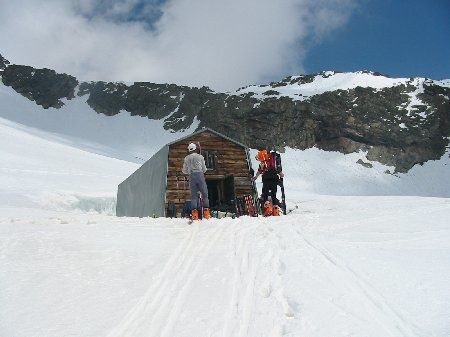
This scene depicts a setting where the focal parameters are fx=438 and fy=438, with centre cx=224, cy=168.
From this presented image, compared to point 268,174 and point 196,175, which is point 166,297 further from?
point 268,174

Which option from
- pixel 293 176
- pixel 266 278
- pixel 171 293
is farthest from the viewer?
pixel 293 176

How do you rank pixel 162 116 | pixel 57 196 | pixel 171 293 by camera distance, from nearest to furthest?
pixel 171 293 < pixel 57 196 < pixel 162 116

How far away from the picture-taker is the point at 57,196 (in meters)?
29.4

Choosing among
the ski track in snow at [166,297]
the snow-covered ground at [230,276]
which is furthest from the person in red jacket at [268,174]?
the ski track in snow at [166,297]

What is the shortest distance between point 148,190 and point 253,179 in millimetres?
10038

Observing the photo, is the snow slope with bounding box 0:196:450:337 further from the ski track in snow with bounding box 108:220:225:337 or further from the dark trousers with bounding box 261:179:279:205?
the dark trousers with bounding box 261:179:279:205

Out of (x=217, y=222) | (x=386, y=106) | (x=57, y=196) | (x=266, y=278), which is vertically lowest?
(x=266, y=278)

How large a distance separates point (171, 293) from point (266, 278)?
3.71ft

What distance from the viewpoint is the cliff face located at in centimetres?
7019

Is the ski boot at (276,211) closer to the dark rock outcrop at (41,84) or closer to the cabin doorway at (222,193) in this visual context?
the cabin doorway at (222,193)

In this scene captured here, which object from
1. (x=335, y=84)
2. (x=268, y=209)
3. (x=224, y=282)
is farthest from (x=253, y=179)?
(x=335, y=84)

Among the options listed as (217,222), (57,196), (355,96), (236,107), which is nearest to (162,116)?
(236,107)

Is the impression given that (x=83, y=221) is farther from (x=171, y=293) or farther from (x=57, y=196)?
(x=57, y=196)

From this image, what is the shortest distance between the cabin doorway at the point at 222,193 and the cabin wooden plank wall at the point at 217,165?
0.29 metres
